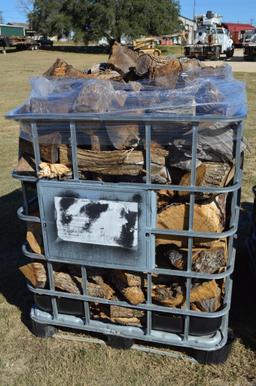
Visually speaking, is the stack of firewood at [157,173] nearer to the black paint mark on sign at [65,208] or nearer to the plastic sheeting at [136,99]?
the plastic sheeting at [136,99]

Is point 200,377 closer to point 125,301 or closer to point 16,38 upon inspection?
point 125,301

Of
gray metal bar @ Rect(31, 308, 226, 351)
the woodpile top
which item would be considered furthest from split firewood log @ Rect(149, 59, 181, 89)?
gray metal bar @ Rect(31, 308, 226, 351)

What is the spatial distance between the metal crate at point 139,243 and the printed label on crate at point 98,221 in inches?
1.2

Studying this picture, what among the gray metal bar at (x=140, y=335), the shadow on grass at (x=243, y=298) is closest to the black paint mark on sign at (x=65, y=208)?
the gray metal bar at (x=140, y=335)

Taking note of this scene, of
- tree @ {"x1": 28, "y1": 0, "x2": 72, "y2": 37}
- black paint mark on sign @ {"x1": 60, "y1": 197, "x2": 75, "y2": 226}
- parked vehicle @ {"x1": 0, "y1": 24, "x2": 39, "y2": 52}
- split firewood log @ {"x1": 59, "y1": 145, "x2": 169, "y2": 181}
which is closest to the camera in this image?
split firewood log @ {"x1": 59, "y1": 145, "x2": 169, "y2": 181}

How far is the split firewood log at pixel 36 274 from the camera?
2576 mm

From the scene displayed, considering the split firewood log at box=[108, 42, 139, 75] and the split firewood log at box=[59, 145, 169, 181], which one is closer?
the split firewood log at box=[59, 145, 169, 181]

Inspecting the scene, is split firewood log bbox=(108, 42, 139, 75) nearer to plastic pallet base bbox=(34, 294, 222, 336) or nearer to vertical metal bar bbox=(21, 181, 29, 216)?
vertical metal bar bbox=(21, 181, 29, 216)

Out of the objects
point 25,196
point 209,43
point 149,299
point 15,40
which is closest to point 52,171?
point 25,196

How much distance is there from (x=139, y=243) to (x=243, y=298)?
1.20 meters

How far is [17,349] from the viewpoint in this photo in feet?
8.68

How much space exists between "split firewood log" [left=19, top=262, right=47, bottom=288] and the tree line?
133 ft

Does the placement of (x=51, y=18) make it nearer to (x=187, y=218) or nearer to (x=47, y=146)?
(x=47, y=146)

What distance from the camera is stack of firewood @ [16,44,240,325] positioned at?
2.16 meters
